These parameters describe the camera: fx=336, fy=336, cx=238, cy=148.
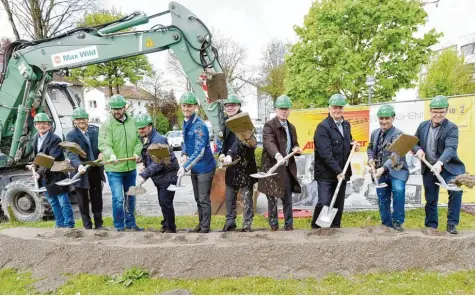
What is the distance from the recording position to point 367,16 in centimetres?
1588

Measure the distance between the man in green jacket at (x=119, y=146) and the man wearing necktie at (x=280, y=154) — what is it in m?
1.75

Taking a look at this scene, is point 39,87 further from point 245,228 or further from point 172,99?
point 172,99

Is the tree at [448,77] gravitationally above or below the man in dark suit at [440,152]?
above

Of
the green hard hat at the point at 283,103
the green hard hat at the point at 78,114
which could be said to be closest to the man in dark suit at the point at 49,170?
the green hard hat at the point at 78,114

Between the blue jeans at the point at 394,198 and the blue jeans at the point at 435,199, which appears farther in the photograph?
the blue jeans at the point at 394,198

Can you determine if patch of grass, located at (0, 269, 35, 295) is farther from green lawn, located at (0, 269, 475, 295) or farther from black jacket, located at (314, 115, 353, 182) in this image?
black jacket, located at (314, 115, 353, 182)

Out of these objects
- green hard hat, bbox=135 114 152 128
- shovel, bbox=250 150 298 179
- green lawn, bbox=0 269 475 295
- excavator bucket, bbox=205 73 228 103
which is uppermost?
excavator bucket, bbox=205 73 228 103

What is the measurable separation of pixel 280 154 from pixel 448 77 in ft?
85.8

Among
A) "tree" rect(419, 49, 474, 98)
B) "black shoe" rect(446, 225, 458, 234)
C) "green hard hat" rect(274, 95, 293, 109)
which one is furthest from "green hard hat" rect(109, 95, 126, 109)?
"tree" rect(419, 49, 474, 98)

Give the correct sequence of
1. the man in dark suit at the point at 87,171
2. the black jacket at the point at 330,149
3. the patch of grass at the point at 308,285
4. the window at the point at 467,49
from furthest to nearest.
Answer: the window at the point at 467,49 < the man in dark suit at the point at 87,171 < the black jacket at the point at 330,149 < the patch of grass at the point at 308,285

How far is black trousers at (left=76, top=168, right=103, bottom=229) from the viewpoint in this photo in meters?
4.83

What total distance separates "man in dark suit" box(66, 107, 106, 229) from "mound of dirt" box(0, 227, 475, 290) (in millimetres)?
973

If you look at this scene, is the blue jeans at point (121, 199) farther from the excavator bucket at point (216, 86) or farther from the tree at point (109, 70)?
the tree at point (109, 70)

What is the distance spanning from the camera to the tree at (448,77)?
2388 cm
